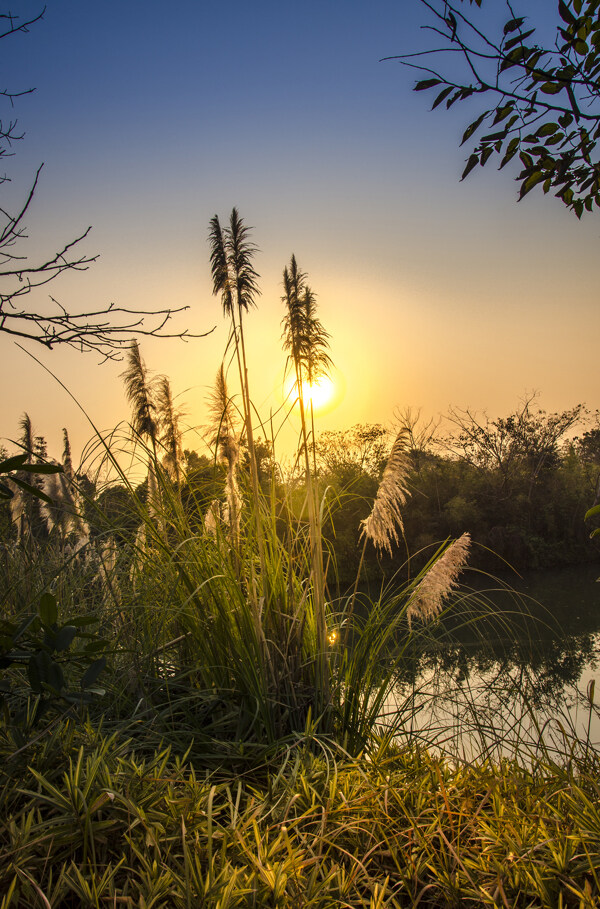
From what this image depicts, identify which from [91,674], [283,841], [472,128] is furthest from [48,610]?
[472,128]

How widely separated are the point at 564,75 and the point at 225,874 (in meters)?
2.01

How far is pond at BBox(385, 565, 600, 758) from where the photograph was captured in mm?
2166

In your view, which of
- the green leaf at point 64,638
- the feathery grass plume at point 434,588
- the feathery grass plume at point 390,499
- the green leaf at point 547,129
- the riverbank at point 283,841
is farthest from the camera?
the feathery grass plume at point 390,499

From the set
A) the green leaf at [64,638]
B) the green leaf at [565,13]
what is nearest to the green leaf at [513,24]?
the green leaf at [565,13]

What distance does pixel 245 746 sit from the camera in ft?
5.86

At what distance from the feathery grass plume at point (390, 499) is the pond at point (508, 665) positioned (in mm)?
441

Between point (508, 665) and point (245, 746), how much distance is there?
1.45 meters

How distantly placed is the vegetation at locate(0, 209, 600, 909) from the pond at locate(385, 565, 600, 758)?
77mm

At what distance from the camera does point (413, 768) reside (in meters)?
1.66

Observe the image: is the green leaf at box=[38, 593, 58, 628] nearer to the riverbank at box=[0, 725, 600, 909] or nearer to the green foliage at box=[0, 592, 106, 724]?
the green foliage at box=[0, 592, 106, 724]

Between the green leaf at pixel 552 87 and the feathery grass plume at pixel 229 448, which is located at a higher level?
the green leaf at pixel 552 87

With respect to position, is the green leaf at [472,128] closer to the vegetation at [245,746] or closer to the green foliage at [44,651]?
the vegetation at [245,746]

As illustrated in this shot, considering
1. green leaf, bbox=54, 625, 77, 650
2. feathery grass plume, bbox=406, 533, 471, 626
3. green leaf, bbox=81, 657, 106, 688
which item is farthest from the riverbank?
feathery grass plume, bbox=406, 533, 471, 626

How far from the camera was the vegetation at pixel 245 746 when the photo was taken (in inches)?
42.6
